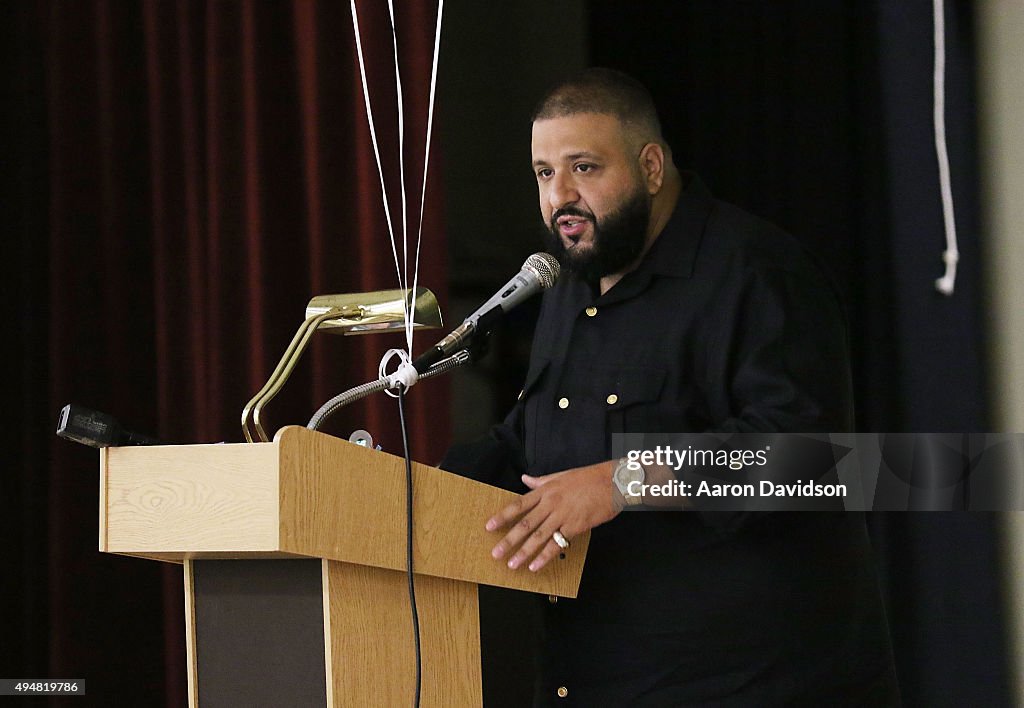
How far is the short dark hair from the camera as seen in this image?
1990 mm

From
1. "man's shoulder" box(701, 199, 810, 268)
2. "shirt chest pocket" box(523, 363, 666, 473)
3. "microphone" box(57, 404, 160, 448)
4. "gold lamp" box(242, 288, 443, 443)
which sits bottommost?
"microphone" box(57, 404, 160, 448)

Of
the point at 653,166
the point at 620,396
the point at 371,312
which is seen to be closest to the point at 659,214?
the point at 653,166

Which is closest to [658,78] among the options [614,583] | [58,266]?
[614,583]

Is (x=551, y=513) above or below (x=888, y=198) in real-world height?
below

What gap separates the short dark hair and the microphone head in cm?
45

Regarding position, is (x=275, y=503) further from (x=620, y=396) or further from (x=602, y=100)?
(x=602, y=100)

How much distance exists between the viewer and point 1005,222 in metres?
2.01

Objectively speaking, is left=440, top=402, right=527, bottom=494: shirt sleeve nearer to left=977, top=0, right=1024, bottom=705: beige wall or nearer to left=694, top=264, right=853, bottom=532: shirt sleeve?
left=694, top=264, right=853, bottom=532: shirt sleeve

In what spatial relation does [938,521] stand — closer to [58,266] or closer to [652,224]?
[652,224]

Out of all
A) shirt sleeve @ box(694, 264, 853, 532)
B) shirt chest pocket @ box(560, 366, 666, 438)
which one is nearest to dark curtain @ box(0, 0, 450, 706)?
shirt chest pocket @ box(560, 366, 666, 438)

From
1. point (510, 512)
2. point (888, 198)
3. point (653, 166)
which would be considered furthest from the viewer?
point (888, 198)

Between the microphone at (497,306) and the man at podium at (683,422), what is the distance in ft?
0.95

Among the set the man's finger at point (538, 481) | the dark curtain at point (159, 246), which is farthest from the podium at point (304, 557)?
the dark curtain at point (159, 246)

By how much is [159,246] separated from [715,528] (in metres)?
1.62
